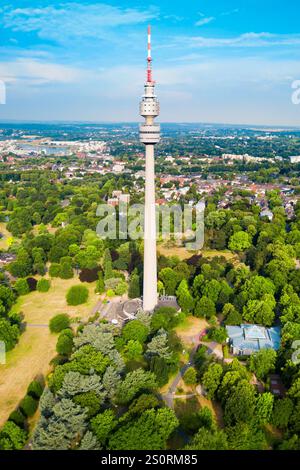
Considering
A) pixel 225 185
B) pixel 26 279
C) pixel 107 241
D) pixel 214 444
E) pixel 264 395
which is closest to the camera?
pixel 214 444

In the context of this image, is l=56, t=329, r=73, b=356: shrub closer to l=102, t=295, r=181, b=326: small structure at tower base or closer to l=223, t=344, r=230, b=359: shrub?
l=102, t=295, r=181, b=326: small structure at tower base

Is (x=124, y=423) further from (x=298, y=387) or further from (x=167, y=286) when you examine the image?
(x=167, y=286)

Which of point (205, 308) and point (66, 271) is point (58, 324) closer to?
point (66, 271)

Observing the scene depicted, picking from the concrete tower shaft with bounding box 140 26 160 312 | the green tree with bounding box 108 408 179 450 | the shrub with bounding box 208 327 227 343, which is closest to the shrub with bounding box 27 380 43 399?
the green tree with bounding box 108 408 179 450

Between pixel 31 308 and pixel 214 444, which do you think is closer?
pixel 214 444

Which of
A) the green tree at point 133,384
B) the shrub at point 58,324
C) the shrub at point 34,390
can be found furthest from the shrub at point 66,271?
the green tree at point 133,384

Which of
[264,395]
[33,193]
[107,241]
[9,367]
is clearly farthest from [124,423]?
[33,193]
